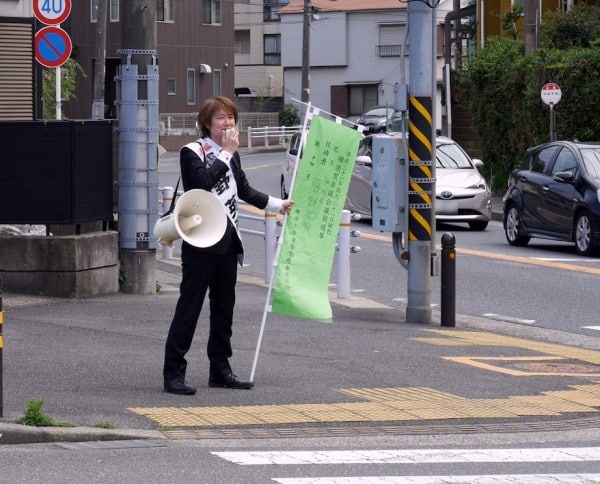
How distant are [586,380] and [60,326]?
461 cm

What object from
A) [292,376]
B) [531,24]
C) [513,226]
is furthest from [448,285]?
[531,24]

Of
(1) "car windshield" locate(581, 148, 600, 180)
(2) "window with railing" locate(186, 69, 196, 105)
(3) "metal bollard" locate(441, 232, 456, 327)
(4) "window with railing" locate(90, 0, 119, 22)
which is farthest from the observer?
(2) "window with railing" locate(186, 69, 196, 105)

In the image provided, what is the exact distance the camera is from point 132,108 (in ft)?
45.3

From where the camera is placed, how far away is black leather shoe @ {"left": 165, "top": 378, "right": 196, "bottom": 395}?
8.80 m

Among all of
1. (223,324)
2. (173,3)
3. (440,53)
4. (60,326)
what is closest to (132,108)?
(60,326)

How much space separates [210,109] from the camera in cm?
873

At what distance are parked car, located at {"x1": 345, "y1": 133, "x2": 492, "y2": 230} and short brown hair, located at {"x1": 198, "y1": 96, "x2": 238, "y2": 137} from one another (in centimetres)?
1578

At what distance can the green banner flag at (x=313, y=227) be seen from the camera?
913cm

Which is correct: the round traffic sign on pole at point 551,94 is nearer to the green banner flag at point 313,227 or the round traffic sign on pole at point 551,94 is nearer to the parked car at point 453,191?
the parked car at point 453,191

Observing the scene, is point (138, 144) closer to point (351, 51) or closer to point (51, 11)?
point (51, 11)

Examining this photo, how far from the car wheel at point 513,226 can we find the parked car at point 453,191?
2302 millimetres

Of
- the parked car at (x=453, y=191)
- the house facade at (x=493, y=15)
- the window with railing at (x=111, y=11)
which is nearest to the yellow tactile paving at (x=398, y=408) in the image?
the parked car at (x=453, y=191)

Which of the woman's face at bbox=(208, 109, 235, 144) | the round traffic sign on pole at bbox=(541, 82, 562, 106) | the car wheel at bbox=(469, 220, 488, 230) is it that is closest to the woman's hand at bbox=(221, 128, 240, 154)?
the woman's face at bbox=(208, 109, 235, 144)

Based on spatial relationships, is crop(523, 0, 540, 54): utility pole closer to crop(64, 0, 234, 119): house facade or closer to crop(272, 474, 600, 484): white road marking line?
crop(64, 0, 234, 119): house facade
